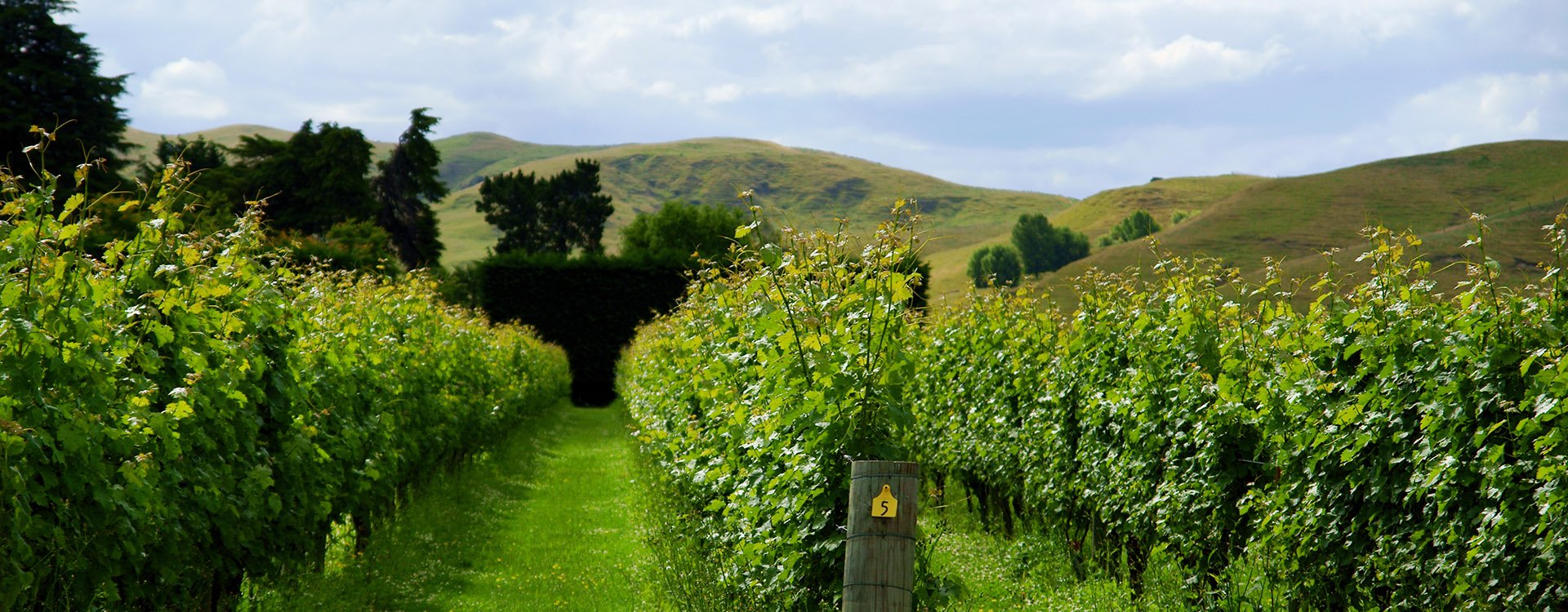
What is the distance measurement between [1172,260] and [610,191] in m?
185

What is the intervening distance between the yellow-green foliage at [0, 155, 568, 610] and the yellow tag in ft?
8.80

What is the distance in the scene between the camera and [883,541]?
10.6 feet

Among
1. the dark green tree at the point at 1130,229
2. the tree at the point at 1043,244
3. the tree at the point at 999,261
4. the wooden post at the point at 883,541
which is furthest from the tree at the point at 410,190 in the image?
the dark green tree at the point at 1130,229

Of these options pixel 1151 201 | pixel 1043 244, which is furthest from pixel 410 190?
pixel 1151 201

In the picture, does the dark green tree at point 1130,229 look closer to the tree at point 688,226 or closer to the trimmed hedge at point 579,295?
the tree at point 688,226

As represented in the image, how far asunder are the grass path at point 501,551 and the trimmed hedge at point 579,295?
17.1 metres

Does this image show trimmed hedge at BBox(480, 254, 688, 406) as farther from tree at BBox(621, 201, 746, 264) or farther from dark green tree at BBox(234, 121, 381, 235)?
tree at BBox(621, 201, 746, 264)

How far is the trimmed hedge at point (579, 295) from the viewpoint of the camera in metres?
32.1

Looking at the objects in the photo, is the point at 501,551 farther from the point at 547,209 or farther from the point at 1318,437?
the point at 547,209

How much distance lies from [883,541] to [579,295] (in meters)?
29.8

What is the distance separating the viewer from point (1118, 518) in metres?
6.65

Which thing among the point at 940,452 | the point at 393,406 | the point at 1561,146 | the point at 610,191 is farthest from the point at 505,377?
the point at 610,191

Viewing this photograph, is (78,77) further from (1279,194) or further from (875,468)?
(1279,194)

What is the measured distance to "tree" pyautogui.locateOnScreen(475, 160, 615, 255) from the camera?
59.8 metres
